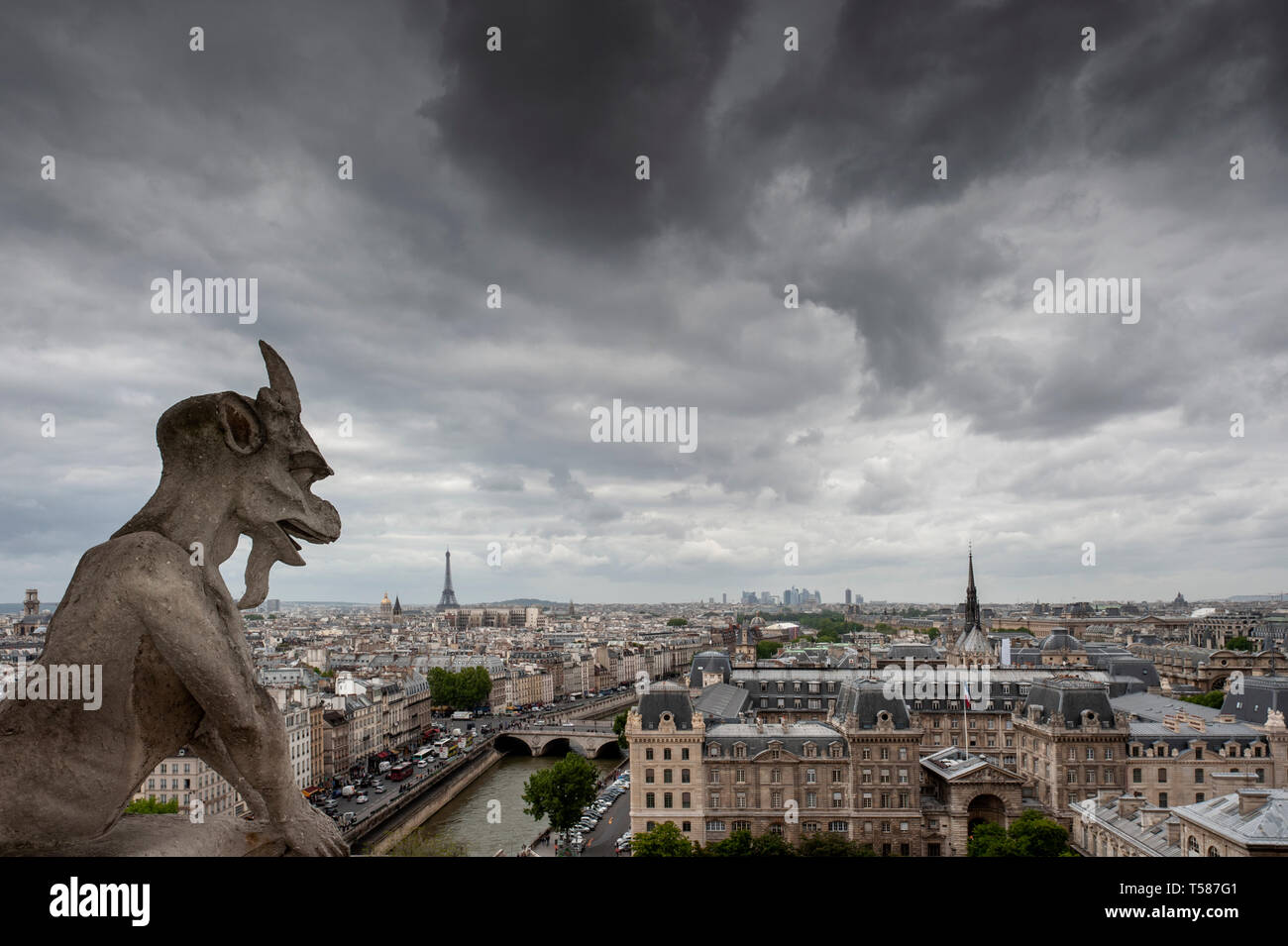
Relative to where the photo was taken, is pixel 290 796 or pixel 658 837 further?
pixel 658 837

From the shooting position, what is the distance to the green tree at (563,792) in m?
33.2

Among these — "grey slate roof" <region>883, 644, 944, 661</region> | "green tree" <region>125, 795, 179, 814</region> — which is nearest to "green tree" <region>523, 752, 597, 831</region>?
"green tree" <region>125, 795, 179, 814</region>

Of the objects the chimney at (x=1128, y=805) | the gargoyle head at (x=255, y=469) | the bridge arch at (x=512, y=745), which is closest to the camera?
the gargoyle head at (x=255, y=469)

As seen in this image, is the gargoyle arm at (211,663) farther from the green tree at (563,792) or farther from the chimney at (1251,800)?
the green tree at (563,792)

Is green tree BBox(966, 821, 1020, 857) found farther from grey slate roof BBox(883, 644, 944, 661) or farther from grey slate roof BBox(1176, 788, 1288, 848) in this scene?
grey slate roof BBox(883, 644, 944, 661)

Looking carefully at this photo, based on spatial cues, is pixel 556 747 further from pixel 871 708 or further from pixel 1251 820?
pixel 1251 820

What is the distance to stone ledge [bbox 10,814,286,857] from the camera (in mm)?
3084

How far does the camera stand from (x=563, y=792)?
33.3 m

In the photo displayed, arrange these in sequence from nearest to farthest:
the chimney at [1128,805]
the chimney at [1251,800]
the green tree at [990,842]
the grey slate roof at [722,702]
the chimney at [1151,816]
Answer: the chimney at [1251,800], the chimney at [1151,816], the green tree at [990,842], the chimney at [1128,805], the grey slate roof at [722,702]

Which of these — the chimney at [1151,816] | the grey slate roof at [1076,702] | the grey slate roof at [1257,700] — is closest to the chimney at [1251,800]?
the chimney at [1151,816]
